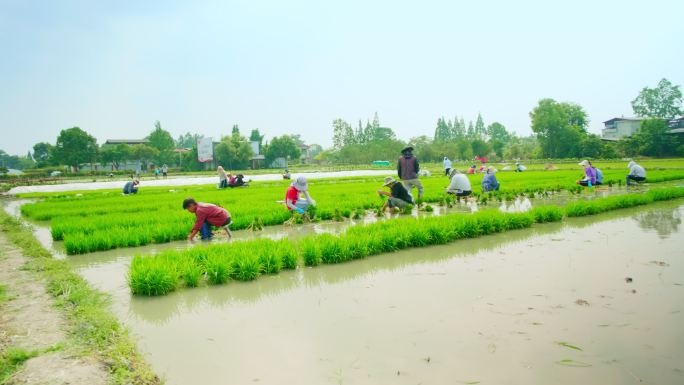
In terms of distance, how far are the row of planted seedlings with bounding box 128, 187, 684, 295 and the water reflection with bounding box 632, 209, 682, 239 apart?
157cm

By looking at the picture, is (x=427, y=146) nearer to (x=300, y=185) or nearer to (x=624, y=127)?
(x=624, y=127)

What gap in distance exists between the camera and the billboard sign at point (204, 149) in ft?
173

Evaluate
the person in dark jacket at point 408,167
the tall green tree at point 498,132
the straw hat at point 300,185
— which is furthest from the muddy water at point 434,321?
the tall green tree at point 498,132

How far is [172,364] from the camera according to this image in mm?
3033

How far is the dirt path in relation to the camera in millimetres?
2752

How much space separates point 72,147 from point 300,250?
5794cm

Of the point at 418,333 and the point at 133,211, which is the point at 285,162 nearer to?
the point at 133,211

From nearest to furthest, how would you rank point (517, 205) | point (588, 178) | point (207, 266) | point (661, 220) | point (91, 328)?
point (91, 328)
point (207, 266)
point (661, 220)
point (517, 205)
point (588, 178)


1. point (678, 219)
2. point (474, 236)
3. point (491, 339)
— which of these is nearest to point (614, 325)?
point (491, 339)

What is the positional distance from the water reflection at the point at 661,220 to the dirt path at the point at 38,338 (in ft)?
26.5

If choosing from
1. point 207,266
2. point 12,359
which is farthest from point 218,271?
point 12,359

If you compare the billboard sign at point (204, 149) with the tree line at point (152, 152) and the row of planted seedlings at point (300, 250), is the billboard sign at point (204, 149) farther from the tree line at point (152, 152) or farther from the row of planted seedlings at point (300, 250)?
the row of planted seedlings at point (300, 250)

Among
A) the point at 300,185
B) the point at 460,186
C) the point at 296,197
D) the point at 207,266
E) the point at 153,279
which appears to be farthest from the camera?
the point at 460,186

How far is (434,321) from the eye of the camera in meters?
3.61
